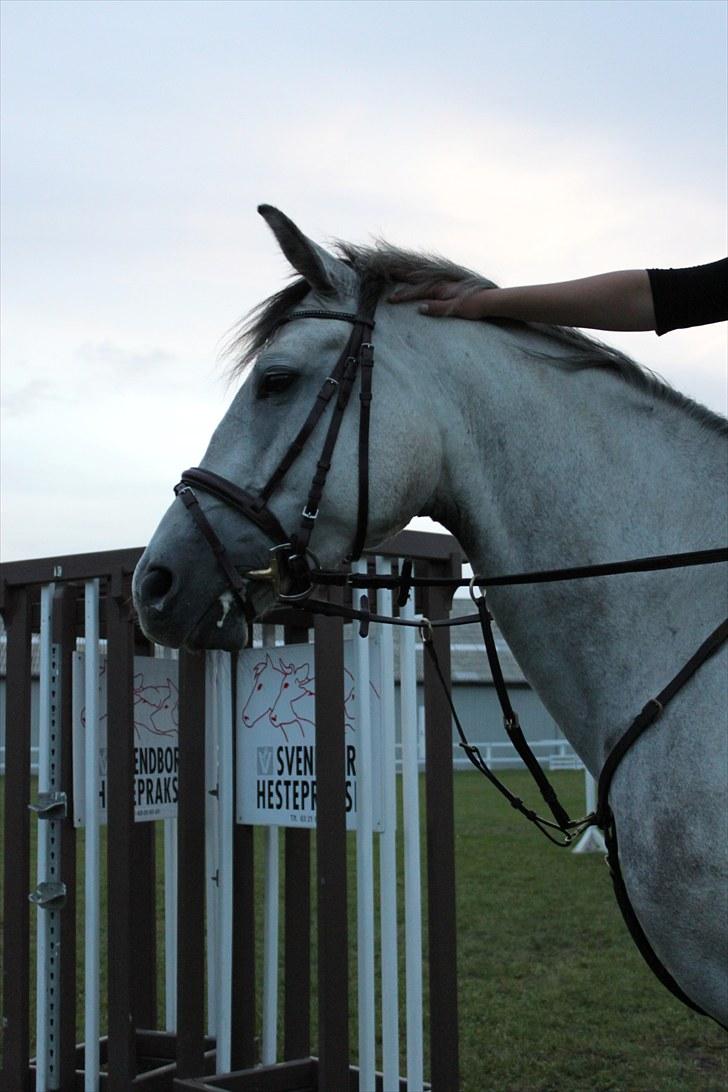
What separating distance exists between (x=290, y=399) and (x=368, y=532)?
15.0 inches

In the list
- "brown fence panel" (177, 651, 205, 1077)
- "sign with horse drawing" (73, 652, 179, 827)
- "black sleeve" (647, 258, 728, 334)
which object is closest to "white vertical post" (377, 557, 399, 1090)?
"brown fence panel" (177, 651, 205, 1077)

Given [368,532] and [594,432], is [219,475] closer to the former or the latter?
[368,532]

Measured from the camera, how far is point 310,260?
2.88 m

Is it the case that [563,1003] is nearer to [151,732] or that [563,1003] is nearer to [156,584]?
[151,732]

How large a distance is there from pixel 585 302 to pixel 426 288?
0.41 metres

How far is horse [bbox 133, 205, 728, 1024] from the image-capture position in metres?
2.69

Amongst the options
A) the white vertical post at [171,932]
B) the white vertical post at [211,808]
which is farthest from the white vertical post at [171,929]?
the white vertical post at [211,808]

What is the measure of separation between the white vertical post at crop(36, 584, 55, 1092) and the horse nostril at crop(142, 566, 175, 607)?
2527 mm

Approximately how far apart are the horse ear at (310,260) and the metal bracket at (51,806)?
3.15 m

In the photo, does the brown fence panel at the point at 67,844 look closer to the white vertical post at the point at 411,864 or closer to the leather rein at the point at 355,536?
the white vertical post at the point at 411,864

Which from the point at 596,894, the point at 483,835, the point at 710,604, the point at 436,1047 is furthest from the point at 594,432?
the point at 483,835

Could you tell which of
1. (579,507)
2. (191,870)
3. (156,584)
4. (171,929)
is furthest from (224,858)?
(579,507)

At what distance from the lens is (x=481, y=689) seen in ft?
138

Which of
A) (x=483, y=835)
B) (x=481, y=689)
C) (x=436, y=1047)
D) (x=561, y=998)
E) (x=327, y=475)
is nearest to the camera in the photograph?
(x=327, y=475)
